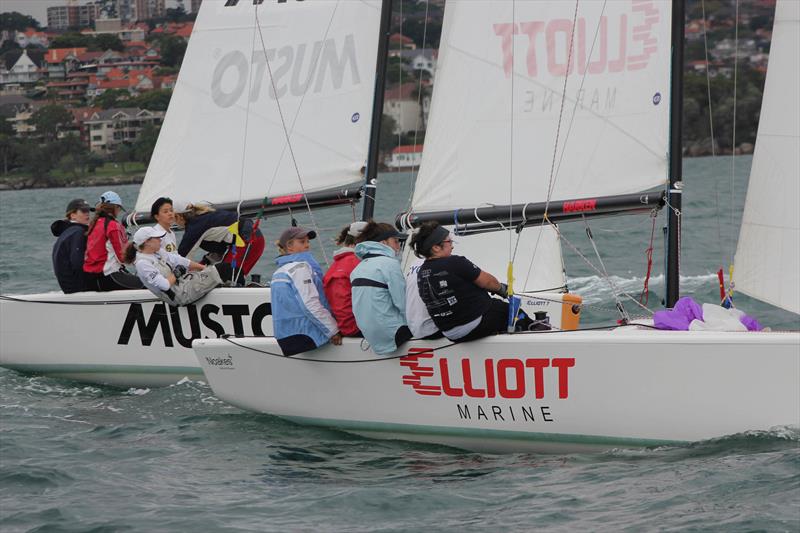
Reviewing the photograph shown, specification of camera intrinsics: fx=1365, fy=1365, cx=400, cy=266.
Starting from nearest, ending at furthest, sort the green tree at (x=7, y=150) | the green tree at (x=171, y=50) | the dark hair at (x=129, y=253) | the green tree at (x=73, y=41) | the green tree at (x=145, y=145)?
the dark hair at (x=129, y=253), the green tree at (x=145, y=145), the green tree at (x=7, y=150), the green tree at (x=171, y=50), the green tree at (x=73, y=41)

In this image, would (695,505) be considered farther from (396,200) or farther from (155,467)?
(396,200)

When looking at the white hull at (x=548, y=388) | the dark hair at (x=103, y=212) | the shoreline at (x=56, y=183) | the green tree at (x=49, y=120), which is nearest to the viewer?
the white hull at (x=548, y=388)

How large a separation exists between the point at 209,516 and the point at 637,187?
372 cm

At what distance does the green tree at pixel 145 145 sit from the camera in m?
70.1

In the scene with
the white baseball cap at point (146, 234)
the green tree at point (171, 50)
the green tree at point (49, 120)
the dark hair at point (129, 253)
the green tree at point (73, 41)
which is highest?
the green tree at point (73, 41)

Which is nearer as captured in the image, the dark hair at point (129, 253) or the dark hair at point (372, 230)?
the dark hair at point (372, 230)

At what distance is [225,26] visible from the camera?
11.2 metres

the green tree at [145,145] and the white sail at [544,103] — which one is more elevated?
the white sail at [544,103]

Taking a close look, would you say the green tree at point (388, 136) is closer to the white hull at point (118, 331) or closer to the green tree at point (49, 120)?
the green tree at point (49, 120)

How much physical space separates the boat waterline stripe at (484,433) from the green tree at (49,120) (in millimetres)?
71016

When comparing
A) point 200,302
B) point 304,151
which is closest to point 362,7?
point 304,151

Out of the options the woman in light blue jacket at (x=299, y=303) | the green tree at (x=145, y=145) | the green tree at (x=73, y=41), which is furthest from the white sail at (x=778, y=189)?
the green tree at (x=73, y=41)

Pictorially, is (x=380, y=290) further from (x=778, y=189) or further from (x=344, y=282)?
(x=778, y=189)

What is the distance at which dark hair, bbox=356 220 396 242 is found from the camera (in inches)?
281
